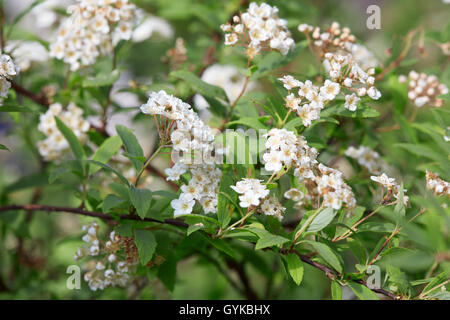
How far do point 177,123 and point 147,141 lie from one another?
6.64ft

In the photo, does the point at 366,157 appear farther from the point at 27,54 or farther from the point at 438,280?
the point at 27,54

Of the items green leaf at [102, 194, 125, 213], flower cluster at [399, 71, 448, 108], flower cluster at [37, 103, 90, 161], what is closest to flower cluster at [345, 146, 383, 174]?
flower cluster at [399, 71, 448, 108]

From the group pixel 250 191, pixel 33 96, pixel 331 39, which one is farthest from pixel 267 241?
pixel 33 96

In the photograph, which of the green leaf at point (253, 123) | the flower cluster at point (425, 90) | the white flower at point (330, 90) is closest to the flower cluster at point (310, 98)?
the white flower at point (330, 90)

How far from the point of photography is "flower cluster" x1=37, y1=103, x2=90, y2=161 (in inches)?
59.2

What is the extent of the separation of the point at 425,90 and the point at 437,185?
55cm

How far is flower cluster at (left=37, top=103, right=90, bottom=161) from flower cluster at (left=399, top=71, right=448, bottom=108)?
1087 millimetres

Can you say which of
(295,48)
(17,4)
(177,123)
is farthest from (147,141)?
(177,123)

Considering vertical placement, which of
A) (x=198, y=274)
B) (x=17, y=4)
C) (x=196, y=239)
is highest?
(x=17, y=4)

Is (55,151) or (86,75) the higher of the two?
(86,75)

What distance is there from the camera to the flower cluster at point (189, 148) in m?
0.99

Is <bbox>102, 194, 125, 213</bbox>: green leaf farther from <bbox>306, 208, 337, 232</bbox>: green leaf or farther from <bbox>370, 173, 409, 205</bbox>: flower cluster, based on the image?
<bbox>370, 173, 409, 205</bbox>: flower cluster
